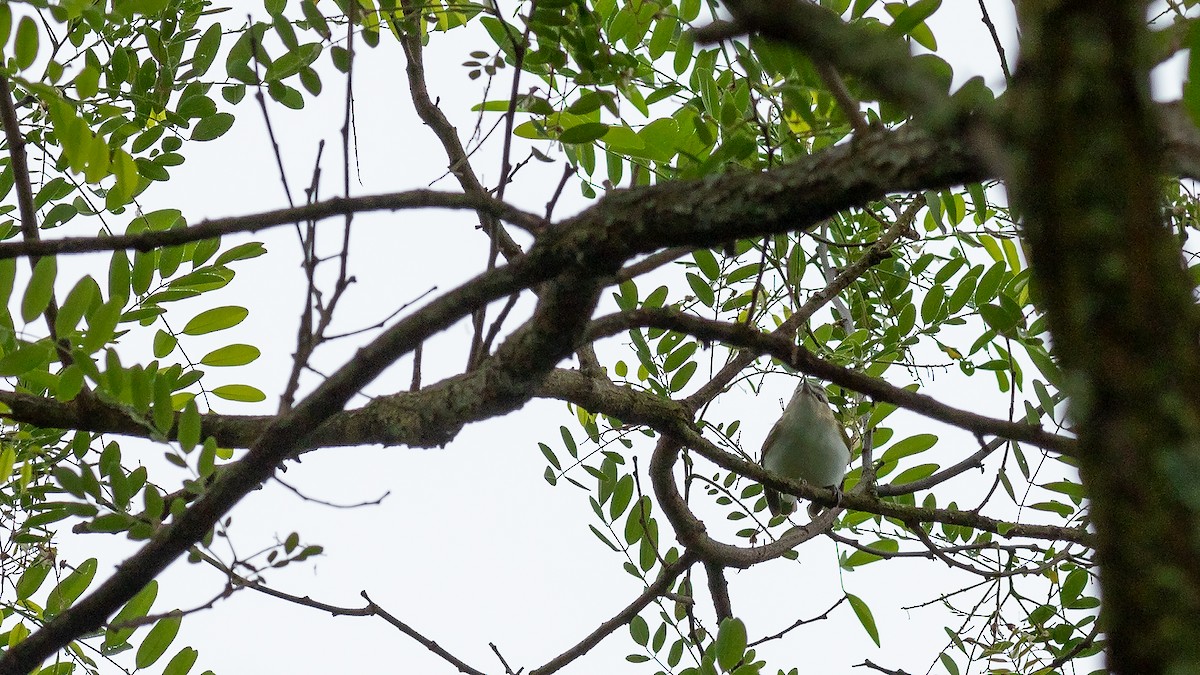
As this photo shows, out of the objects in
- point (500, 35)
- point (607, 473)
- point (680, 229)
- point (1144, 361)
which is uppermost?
point (500, 35)

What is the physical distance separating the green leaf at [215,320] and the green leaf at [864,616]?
77.5 inches

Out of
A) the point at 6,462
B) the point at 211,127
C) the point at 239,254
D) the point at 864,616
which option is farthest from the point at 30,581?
the point at 864,616

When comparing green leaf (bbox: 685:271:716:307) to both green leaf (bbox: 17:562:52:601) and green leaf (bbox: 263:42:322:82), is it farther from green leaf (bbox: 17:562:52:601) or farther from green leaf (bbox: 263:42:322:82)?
green leaf (bbox: 17:562:52:601)

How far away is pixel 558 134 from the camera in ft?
6.96

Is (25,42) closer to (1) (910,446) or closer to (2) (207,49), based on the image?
(2) (207,49)

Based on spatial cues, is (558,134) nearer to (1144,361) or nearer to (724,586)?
(1144,361)

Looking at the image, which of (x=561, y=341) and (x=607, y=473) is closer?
(x=561, y=341)

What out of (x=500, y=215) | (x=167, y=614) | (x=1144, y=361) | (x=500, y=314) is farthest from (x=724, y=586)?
(x=1144, y=361)

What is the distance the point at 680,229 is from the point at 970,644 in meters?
2.29

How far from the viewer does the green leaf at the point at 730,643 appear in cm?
245

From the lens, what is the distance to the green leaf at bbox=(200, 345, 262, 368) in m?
2.45

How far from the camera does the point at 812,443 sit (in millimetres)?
4625

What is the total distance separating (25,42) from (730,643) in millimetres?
1953

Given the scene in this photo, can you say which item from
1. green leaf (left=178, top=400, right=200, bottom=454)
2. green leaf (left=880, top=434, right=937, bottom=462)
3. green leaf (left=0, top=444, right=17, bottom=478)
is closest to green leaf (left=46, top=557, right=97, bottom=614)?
green leaf (left=0, top=444, right=17, bottom=478)
